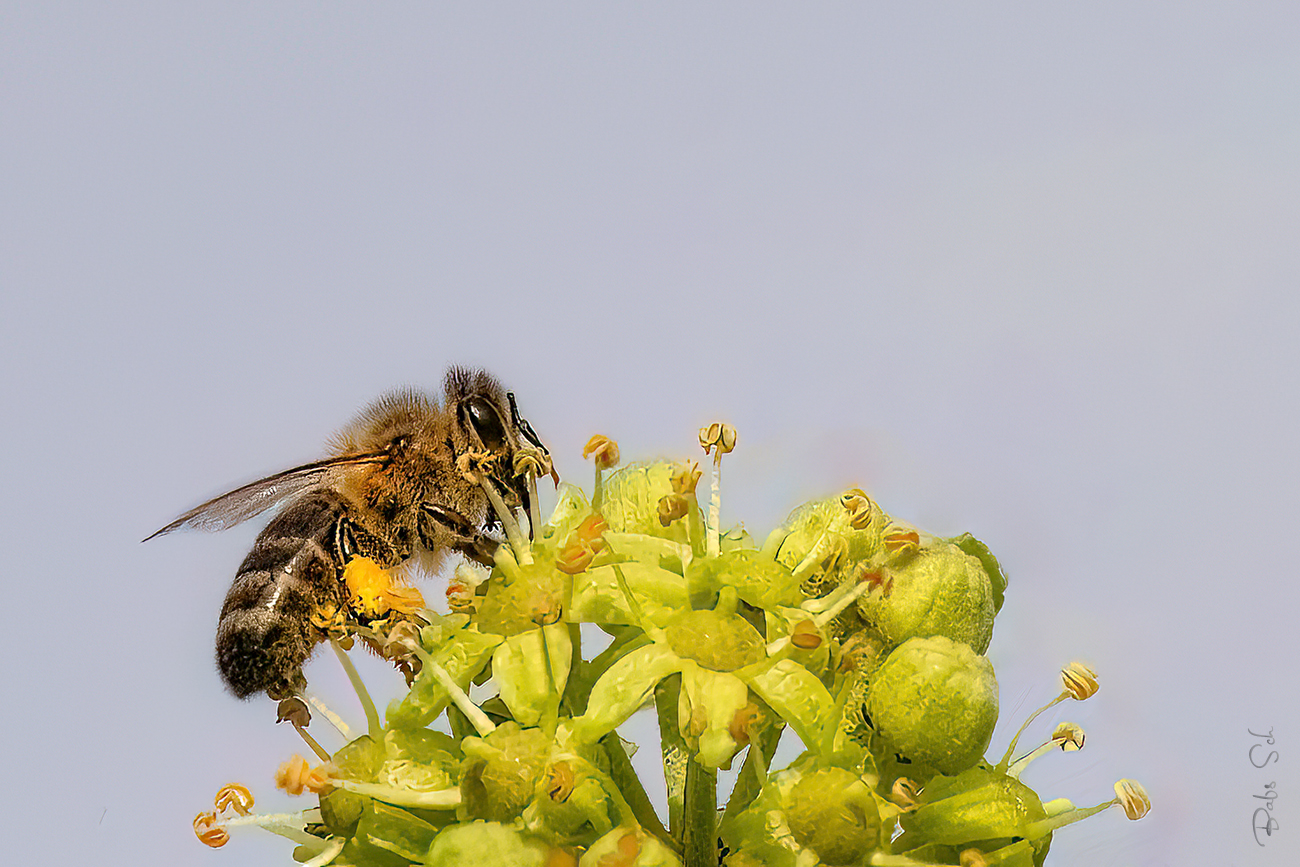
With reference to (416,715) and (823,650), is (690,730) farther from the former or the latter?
(416,715)

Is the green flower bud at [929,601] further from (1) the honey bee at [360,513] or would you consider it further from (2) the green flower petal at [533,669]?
(1) the honey bee at [360,513]

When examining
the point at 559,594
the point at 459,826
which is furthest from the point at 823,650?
the point at 459,826

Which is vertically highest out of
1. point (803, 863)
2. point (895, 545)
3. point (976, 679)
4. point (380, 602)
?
Answer: point (380, 602)

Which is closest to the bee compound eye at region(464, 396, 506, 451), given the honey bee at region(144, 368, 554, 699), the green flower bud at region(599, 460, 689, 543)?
the honey bee at region(144, 368, 554, 699)

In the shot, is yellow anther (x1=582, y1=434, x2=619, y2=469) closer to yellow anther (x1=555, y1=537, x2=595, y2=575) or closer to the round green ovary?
yellow anther (x1=555, y1=537, x2=595, y2=575)

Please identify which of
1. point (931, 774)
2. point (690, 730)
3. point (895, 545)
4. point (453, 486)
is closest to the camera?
point (690, 730)


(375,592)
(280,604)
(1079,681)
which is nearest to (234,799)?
(280,604)
